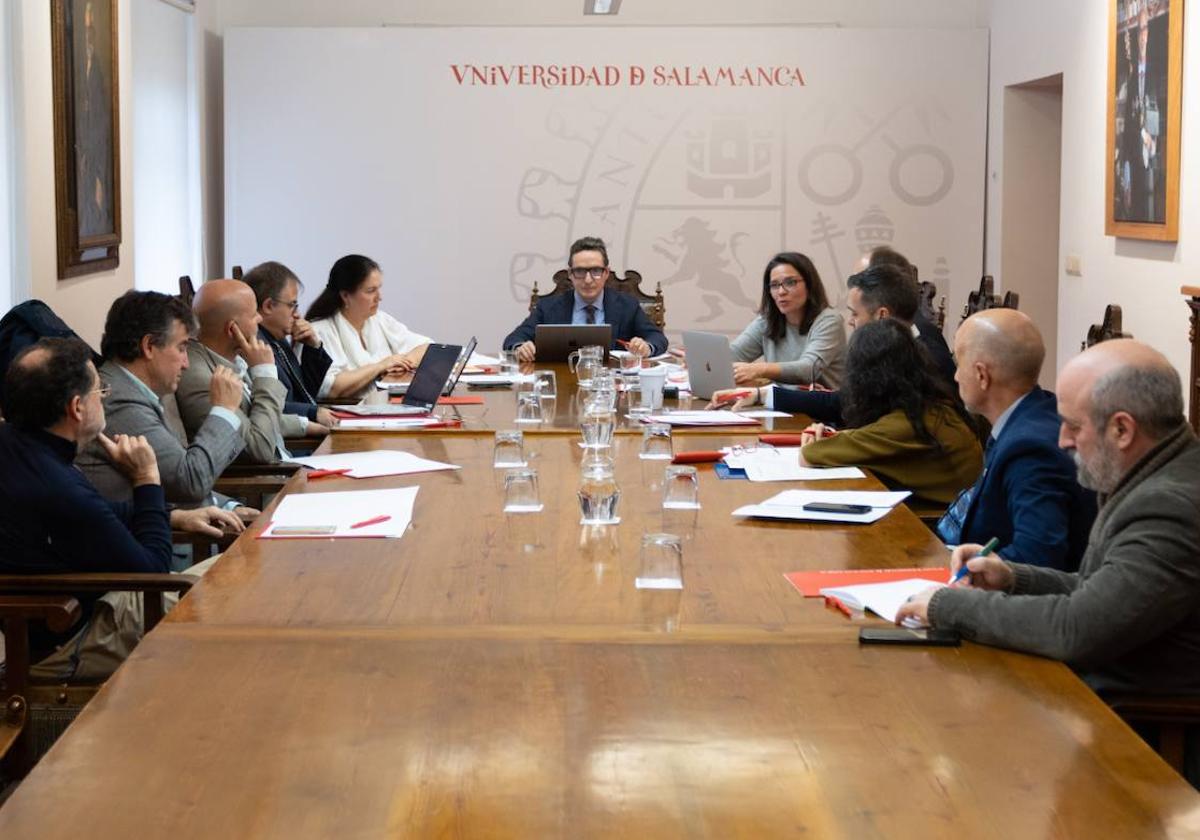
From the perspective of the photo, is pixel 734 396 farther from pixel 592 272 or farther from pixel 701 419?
pixel 592 272

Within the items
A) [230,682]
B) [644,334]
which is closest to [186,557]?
[230,682]

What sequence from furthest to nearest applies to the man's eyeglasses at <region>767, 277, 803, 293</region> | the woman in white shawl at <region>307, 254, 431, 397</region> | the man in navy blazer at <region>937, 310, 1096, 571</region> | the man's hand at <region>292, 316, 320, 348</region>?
the man's eyeglasses at <region>767, 277, 803, 293</region> → the woman in white shawl at <region>307, 254, 431, 397</region> → the man's hand at <region>292, 316, 320, 348</region> → the man in navy blazer at <region>937, 310, 1096, 571</region>

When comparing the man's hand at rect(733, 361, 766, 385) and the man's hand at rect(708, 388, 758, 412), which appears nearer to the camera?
the man's hand at rect(708, 388, 758, 412)

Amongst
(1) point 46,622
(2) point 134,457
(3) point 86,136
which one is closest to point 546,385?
(2) point 134,457

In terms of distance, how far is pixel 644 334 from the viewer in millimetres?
7660

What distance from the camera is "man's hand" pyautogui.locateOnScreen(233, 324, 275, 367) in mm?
4922

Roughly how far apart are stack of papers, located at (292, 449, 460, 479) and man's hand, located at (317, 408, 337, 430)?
0.82m

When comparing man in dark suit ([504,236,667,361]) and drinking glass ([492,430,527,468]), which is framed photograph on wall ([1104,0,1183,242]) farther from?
drinking glass ([492,430,527,468])

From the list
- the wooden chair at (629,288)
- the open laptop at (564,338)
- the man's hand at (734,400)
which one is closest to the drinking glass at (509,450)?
the man's hand at (734,400)

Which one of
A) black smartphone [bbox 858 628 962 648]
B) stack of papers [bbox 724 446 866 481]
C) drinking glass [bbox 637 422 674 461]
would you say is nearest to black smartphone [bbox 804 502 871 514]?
stack of papers [bbox 724 446 866 481]

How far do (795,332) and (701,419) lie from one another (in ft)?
5.76

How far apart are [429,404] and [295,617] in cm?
277

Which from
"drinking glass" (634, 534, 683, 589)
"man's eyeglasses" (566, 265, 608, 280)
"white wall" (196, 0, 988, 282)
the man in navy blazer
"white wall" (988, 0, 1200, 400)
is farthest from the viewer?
"white wall" (196, 0, 988, 282)

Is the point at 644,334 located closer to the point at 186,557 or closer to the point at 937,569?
the point at 186,557
